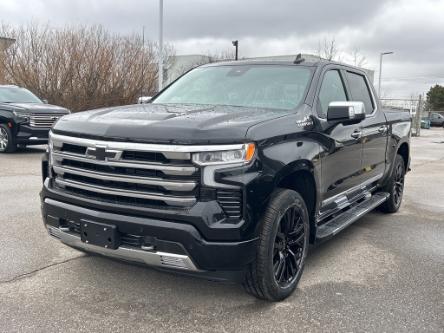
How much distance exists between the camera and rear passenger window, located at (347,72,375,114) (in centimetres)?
522

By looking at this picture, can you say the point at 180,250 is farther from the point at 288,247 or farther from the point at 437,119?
the point at 437,119

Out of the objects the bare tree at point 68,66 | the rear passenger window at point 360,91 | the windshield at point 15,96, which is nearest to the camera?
the rear passenger window at point 360,91

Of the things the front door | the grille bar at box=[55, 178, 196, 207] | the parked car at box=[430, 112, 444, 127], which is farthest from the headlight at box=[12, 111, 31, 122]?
the parked car at box=[430, 112, 444, 127]

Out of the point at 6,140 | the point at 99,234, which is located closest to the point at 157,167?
the point at 99,234

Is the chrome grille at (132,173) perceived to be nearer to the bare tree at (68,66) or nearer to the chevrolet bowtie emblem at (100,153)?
the chevrolet bowtie emblem at (100,153)

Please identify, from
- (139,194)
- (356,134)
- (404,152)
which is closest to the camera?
(139,194)

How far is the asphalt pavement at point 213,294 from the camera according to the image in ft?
10.4

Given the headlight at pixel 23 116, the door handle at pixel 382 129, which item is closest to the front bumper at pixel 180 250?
the door handle at pixel 382 129

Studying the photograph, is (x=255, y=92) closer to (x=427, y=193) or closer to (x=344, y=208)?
(x=344, y=208)

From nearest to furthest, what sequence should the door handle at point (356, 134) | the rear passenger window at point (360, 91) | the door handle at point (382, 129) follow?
the door handle at point (356, 134) → the rear passenger window at point (360, 91) → the door handle at point (382, 129)

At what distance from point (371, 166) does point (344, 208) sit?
781 millimetres

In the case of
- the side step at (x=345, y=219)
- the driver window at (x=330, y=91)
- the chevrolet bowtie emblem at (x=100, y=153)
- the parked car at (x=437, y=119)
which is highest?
the driver window at (x=330, y=91)

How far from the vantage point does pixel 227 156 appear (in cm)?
300

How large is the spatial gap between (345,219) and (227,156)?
6.79 ft
